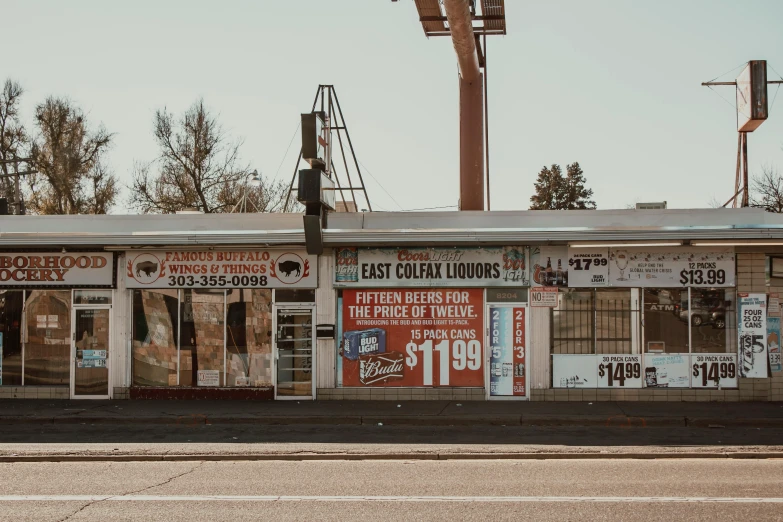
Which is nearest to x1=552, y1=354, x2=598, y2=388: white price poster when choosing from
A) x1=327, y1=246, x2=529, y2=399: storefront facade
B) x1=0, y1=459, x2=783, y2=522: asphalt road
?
x1=327, y1=246, x2=529, y2=399: storefront facade

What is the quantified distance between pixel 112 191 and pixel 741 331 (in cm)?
4214

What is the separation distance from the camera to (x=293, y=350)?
1819cm

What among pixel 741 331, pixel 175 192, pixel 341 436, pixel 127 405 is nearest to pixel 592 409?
pixel 741 331

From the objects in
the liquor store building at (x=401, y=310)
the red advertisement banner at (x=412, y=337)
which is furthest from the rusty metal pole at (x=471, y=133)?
the red advertisement banner at (x=412, y=337)

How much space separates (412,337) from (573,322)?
3570mm

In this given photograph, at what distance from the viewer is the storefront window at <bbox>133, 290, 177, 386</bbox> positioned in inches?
725

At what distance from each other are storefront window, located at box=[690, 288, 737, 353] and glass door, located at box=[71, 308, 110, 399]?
13218 millimetres

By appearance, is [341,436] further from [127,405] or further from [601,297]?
[601,297]

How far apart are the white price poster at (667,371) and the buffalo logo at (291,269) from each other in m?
7.79

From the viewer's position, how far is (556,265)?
17703 mm

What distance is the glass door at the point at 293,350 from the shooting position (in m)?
18.1

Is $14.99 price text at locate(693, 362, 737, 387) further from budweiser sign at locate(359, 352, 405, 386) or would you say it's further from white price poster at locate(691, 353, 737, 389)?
budweiser sign at locate(359, 352, 405, 386)

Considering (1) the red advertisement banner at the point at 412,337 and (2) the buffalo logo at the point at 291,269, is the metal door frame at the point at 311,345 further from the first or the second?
(1) the red advertisement banner at the point at 412,337

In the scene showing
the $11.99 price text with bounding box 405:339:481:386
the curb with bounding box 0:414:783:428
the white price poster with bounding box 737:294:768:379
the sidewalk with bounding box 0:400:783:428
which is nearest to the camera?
the curb with bounding box 0:414:783:428
